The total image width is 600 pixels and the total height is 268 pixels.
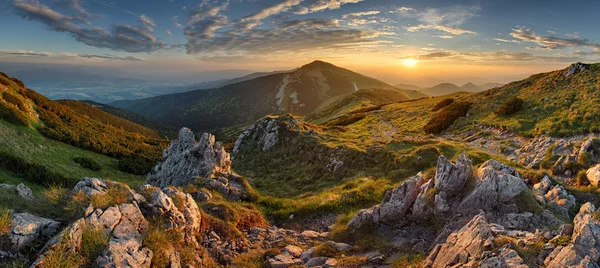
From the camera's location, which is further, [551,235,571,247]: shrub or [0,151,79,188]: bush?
[0,151,79,188]: bush

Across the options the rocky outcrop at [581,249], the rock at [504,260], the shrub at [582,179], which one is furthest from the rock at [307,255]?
the shrub at [582,179]

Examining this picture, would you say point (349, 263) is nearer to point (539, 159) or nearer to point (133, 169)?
point (539, 159)

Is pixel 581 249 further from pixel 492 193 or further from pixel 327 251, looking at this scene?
pixel 327 251

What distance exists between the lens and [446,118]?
4394cm

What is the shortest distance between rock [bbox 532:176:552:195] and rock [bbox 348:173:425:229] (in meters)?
8.29

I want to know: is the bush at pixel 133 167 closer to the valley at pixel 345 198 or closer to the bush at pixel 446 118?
the valley at pixel 345 198

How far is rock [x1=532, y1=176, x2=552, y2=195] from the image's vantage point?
1800 centimetres

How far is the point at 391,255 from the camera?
12.7 meters

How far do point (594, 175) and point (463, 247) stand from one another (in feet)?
55.3

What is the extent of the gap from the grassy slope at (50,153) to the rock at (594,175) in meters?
45.0

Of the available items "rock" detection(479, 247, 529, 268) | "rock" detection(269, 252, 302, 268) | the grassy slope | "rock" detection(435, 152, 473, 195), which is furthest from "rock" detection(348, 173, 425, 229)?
the grassy slope

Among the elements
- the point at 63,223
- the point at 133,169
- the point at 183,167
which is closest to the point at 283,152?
the point at 183,167

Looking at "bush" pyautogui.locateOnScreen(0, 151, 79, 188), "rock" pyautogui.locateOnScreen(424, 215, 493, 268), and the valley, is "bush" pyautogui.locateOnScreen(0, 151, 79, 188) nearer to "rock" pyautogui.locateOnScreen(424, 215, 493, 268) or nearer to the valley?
the valley

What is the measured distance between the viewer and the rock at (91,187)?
10.8 meters
